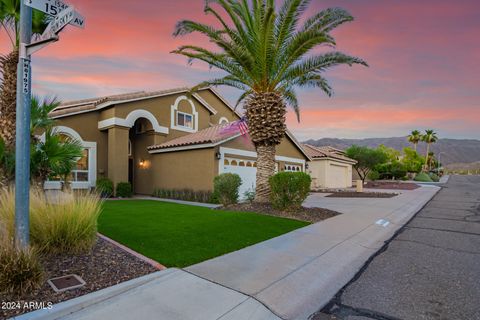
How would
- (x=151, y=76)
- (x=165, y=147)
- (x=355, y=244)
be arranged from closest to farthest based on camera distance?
1. (x=355, y=244)
2. (x=165, y=147)
3. (x=151, y=76)

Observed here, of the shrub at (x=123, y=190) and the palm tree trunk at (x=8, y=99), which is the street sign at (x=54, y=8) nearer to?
the palm tree trunk at (x=8, y=99)

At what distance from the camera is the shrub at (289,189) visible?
33.3 feet

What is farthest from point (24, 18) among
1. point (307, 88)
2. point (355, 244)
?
point (307, 88)

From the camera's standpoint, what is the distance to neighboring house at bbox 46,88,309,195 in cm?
1551

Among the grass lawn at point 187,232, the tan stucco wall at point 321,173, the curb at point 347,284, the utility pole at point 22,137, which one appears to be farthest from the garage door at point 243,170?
the utility pole at point 22,137

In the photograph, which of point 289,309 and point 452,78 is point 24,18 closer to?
point 289,309

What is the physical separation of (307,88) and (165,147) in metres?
9.48

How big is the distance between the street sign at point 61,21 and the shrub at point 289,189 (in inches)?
320

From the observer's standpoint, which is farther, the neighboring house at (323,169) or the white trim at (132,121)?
the neighboring house at (323,169)

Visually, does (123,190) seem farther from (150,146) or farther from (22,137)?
(22,137)


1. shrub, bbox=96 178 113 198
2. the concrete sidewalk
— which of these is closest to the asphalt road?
the concrete sidewalk

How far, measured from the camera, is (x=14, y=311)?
3.13 m

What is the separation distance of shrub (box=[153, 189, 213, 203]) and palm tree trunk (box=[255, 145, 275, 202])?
3676 millimetres

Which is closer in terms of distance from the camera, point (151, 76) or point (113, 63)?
point (113, 63)
